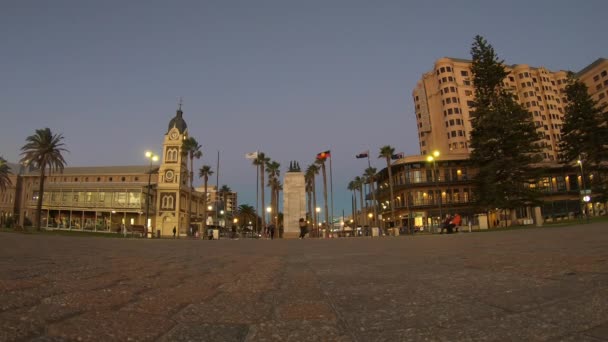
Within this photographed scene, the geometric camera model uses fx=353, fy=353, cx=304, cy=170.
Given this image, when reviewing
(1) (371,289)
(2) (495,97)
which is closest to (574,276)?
(1) (371,289)

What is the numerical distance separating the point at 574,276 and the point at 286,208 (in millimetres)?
35277

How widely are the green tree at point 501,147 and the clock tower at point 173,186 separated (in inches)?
1802

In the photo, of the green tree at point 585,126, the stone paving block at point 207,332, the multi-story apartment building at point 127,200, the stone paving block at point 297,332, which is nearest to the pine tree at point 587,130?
the green tree at point 585,126

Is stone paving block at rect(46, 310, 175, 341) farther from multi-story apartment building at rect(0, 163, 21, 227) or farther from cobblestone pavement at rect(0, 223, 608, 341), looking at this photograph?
multi-story apartment building at rect(0, 163, 21, 227)

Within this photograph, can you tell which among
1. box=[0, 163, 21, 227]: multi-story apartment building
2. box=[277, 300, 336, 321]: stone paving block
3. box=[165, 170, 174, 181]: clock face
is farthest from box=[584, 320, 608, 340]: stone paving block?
box=[0, 163, 21, 227]: multi-story apartment building

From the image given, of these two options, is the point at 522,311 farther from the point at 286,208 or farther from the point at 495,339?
the point at 286,208

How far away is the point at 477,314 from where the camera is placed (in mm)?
1702

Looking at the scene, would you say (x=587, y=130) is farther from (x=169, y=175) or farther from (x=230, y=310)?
(x=169, y=175)

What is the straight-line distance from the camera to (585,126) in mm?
43688

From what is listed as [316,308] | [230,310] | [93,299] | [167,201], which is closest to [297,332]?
[316,308]

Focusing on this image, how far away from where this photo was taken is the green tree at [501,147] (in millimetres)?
35844

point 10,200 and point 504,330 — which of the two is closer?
point 504,330

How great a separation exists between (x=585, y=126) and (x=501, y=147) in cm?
1609

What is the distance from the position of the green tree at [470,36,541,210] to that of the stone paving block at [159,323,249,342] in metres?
39.2
